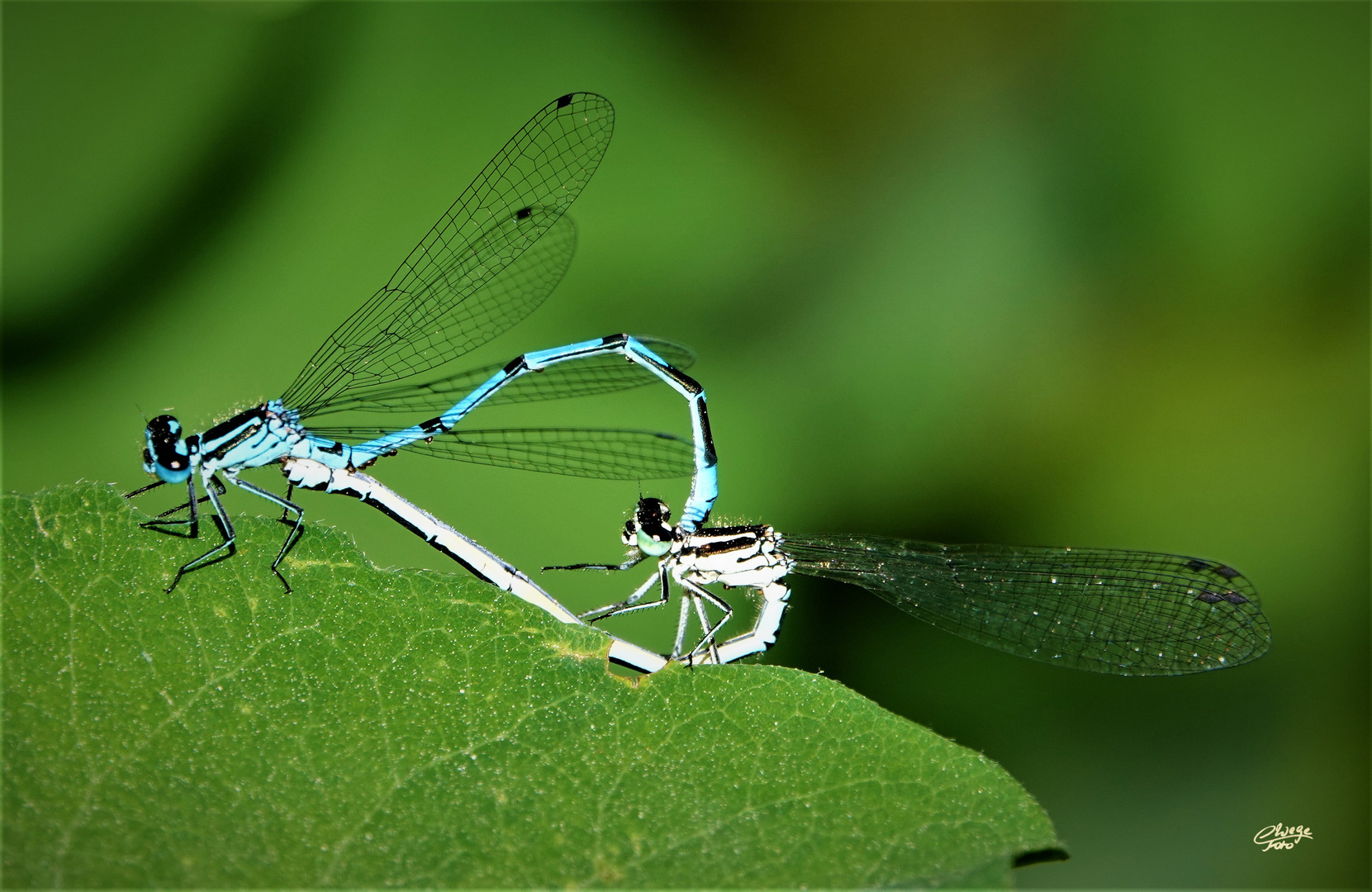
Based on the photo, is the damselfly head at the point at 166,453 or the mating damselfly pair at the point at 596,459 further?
the mating damselfly pair at the point at 596,459

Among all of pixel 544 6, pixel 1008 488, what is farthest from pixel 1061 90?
pixel 544 6

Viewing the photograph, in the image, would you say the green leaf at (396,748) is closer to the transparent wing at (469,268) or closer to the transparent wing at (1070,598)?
the transparent wing at (469,268)

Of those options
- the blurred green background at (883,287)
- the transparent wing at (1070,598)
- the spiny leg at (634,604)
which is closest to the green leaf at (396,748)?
the spiny leg at (634,604)

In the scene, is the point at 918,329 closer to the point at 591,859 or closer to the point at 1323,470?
the point at 1323,470

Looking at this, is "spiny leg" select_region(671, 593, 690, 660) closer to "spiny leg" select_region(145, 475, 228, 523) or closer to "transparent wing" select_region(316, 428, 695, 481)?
"transparent wing" select_region(316, 428, 695, 481)

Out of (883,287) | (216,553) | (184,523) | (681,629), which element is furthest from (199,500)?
(883,287)
